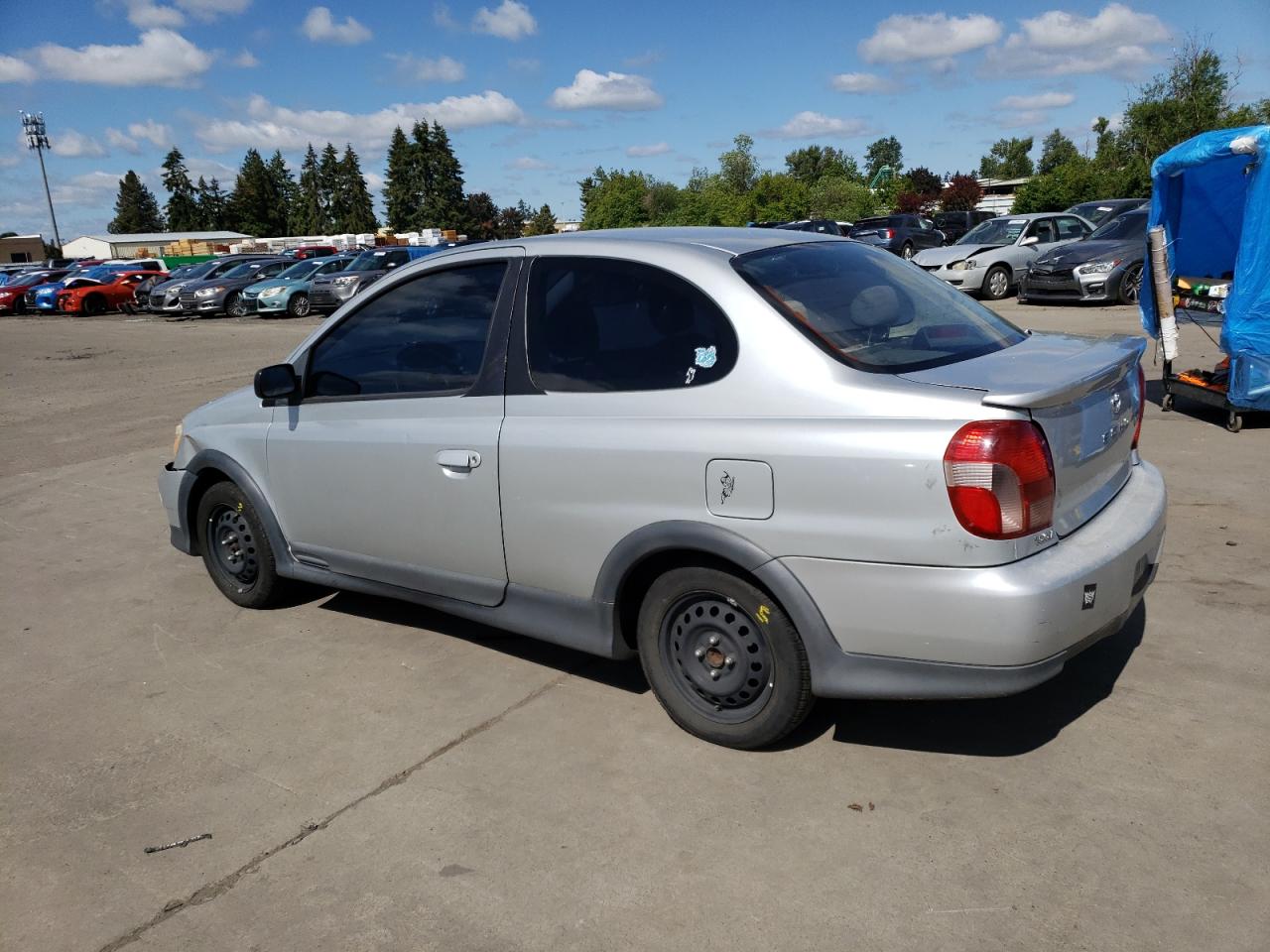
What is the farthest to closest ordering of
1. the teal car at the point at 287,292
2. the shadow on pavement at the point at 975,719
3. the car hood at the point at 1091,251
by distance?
1. the teal car at the point at 287,292
2. the car hood at the point at 1091,251
3. the shadow on pavement at the point at 975,719

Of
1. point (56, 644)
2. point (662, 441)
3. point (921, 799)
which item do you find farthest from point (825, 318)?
point (56, 644)

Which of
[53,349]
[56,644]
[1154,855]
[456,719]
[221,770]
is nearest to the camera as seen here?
[1154,855]

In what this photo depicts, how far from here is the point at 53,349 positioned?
22.4 meters

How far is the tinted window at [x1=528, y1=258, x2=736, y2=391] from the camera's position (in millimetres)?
3533

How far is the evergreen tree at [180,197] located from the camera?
12006cm

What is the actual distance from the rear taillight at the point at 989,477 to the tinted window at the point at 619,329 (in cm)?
83

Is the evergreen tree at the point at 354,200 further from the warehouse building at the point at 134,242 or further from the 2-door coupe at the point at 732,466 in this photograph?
the 2-door coupe at the point at 732,466

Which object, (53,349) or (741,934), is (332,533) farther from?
(53,349)

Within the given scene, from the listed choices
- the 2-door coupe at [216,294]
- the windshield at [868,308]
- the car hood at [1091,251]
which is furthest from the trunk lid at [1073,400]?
the 2-door coupe at [216,294]

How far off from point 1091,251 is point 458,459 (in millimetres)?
15681

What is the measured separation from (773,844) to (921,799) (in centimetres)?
55

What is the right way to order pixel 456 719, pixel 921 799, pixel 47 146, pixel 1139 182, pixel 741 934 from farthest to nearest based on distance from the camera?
1. pixel 47 146
2. pixel 1139 182
3. pixel 456 719
4. pixel 921 799
5. pixel 741 934

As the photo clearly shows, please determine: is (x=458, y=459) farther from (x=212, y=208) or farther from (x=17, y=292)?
(x=212, y=208)

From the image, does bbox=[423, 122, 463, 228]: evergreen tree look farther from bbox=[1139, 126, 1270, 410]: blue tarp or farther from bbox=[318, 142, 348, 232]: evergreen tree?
bbox=[1139, 126, 1270, 410]: blue tarp
